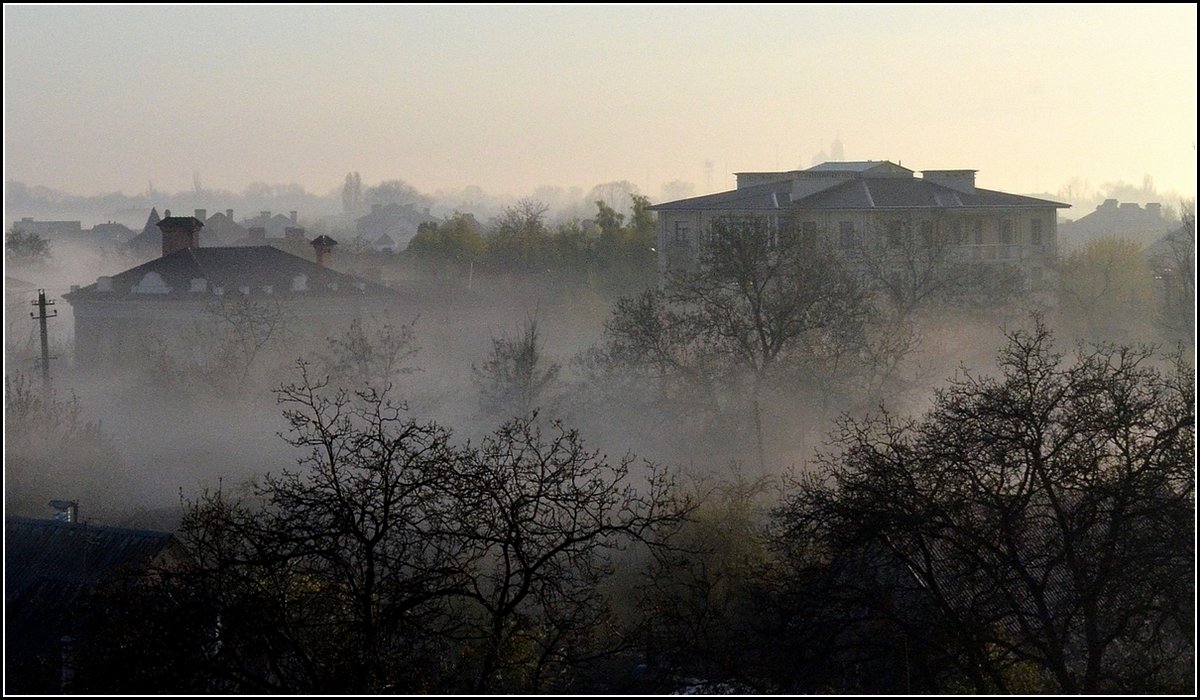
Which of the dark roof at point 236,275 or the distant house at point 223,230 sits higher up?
the distant house at point 223,230

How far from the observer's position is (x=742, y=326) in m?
20.2

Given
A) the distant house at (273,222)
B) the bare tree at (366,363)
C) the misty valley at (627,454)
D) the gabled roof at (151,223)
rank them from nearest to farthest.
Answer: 1. the misty valley at (627,454)
2. the bare tree at (366,363)
3. the gabled roof at (151,223)
4. the distant house at (273,222)

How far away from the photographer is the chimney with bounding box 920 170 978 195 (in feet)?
99.8

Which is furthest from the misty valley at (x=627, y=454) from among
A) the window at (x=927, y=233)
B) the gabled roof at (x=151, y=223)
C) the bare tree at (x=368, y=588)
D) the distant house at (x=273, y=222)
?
the distant house at (x=273, y=222)

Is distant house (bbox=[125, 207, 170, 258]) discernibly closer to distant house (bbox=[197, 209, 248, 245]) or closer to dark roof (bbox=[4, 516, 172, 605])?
distant house (bbox=[197, 209, 248, 245])

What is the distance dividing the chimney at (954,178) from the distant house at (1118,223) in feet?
34.2

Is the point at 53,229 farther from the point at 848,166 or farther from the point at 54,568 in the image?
the point at 54,568

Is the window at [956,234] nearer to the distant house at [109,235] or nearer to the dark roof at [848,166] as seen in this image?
the dark roof at [848,166]

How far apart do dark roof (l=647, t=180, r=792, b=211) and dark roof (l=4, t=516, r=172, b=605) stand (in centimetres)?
1992

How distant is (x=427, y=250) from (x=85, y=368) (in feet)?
63.2

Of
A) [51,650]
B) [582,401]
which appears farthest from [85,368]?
[51,650]

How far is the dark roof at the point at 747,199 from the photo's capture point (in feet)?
96.0

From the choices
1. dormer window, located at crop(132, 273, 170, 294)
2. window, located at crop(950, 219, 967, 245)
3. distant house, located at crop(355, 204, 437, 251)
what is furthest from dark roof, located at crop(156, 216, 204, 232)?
distant house, located at crop(355, 204, 437, 251)

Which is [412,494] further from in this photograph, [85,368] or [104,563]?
[85,368]
